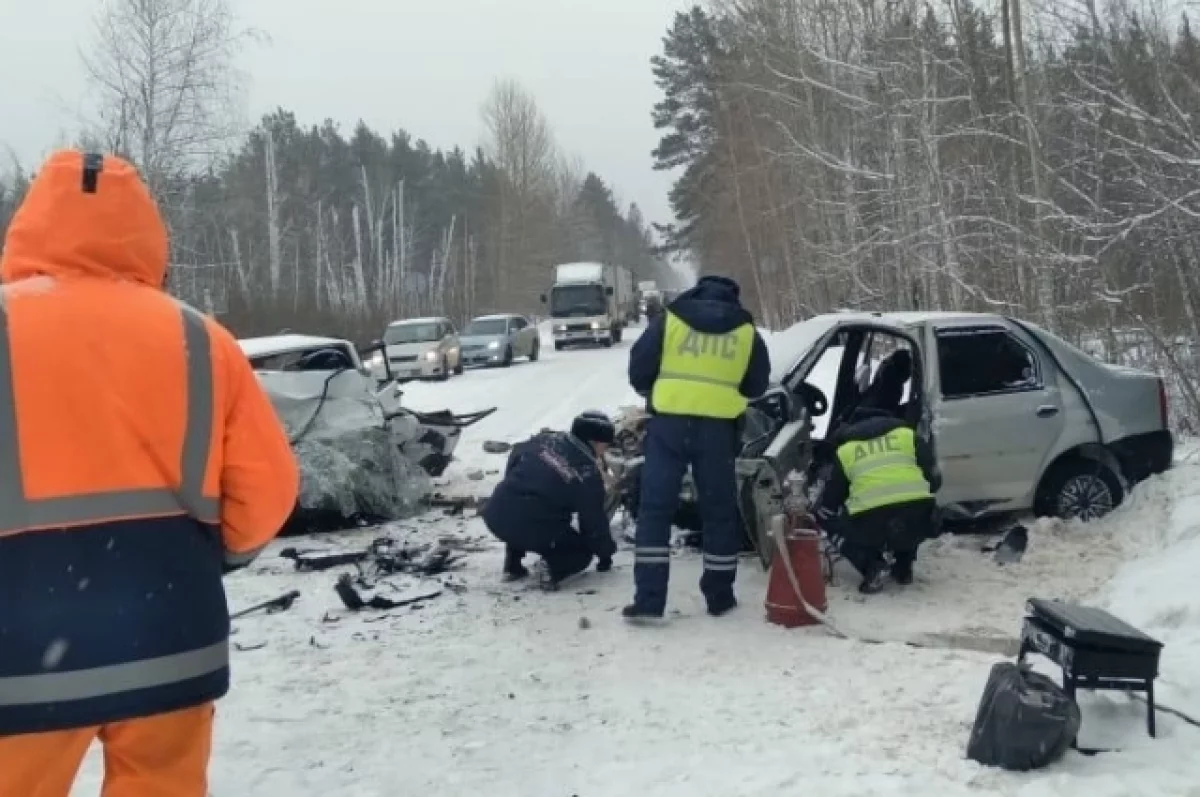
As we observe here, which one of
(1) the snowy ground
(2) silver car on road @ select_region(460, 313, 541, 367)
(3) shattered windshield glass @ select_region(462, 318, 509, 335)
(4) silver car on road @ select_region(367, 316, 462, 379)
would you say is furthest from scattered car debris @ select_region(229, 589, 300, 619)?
(3) shattered windshield glass @ select_region(462, 318, 509, 335)

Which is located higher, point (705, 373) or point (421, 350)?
point (705, 373)

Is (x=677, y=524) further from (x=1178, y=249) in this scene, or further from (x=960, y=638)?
(x=1178, y=249)

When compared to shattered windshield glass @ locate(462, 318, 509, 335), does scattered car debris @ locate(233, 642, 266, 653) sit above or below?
below

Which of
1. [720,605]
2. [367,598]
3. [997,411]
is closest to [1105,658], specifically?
[720,605]

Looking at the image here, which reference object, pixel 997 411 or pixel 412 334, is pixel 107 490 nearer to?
pixel 997 411

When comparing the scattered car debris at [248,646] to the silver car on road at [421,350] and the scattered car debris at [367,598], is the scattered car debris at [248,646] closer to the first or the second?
the scattered car debris at [367,598]

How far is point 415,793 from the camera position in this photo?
13.8ft

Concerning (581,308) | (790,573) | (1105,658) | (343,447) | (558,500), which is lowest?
(790,573)

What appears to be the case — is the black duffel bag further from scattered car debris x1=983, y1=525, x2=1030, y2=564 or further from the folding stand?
scattered car debris x1=983, y1=525, x2=1030, y2=564

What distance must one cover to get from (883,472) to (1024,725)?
2.78 meters

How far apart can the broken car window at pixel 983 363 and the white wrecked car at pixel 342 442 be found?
4.77 metres

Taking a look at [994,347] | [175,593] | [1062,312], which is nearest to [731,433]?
[994,347]

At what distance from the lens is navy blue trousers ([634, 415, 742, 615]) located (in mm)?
6586

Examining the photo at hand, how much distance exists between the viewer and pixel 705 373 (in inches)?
258
